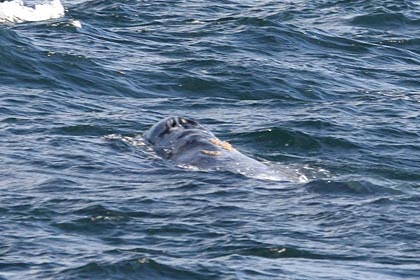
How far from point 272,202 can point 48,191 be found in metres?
2.65

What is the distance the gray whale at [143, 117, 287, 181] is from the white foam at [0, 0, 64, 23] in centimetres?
988

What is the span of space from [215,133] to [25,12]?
31.8ft

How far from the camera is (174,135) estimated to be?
19.2m

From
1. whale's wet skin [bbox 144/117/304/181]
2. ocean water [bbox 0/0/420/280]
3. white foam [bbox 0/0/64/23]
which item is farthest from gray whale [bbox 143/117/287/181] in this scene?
white foam [bbox 0/0/64/23]

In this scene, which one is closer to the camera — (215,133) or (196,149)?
(196,149)

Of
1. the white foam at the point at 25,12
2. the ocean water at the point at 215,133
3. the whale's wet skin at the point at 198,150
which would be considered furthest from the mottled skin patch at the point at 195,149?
the white foam at the point at 25,12

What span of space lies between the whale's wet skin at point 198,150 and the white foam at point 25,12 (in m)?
9.95

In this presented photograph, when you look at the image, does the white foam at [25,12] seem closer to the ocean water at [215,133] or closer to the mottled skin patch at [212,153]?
the ocean water at [215,133]

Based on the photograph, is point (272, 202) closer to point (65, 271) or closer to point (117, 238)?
point (117, 238)

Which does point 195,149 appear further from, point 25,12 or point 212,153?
point 25,12

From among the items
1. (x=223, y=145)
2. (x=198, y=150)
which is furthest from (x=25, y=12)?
(x=198, y=150)

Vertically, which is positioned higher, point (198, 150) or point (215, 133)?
point (198, 150)

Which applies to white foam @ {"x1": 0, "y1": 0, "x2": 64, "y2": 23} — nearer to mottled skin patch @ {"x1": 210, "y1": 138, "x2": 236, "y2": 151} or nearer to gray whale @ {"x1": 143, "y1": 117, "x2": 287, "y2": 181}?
gray whale @ {"x1": 143, "y1": 117, "x2": 287, "y2": 181}

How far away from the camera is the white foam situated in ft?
95.9
